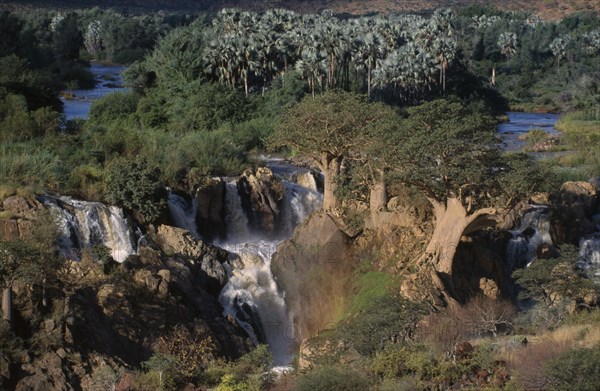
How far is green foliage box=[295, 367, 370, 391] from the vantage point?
1750 cm

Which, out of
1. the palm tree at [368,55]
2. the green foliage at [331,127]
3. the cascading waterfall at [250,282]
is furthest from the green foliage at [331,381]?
the palm tree at [368,55]

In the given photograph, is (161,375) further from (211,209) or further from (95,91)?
(95,91)

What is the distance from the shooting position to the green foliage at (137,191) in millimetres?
32188

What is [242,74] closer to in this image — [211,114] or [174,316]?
[211,114]

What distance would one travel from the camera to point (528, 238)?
3616 cm

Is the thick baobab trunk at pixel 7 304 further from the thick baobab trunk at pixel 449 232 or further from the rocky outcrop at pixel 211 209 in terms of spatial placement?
the rocky outcrop at pixel 211 209

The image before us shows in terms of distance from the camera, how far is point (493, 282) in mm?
30344

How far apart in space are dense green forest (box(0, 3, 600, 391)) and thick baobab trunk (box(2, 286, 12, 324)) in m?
0.33

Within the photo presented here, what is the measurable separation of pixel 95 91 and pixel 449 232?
180 feet

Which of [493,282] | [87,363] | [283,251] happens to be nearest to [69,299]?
[87,363]

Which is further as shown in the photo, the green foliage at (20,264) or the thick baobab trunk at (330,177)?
the thick baobab trunk at (330,177)

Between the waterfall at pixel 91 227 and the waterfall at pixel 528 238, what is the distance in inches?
497

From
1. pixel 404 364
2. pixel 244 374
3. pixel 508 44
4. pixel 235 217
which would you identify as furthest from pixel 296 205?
pixel 508 44

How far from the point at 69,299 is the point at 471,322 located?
9.47 m
